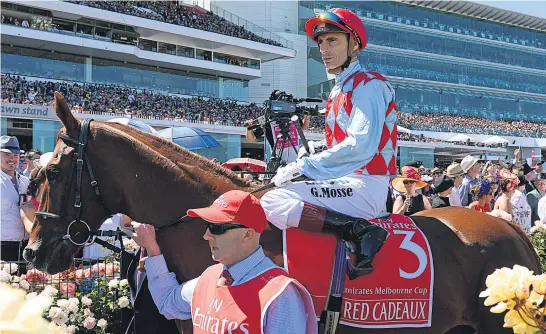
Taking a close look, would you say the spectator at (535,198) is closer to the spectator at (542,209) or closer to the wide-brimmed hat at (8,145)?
the spectator at (542,209)

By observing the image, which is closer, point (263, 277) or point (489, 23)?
point (263, 277)

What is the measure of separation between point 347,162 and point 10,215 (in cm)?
380

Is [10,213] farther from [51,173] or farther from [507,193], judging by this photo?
[507,193]

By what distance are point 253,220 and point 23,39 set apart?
31.7 meters

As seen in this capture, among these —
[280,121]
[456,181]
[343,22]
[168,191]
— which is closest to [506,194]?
[456,181]

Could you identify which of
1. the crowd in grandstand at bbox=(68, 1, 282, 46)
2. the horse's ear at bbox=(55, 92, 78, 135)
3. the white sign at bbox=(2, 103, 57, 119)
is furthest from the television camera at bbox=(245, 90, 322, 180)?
the crowd in grandstand at bbox=(68, 1, 282, 46)

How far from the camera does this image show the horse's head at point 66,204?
285 cm

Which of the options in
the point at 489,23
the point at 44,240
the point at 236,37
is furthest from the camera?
the point at 489,23

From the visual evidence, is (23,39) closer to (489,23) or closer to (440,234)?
(440,234)

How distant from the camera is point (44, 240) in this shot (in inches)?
112

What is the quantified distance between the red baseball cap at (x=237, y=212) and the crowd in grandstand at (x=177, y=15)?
3376 cm

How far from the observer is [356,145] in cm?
275

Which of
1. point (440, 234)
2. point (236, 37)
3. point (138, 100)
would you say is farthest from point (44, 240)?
point (236, 37)

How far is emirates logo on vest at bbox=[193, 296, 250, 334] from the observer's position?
1.91m
